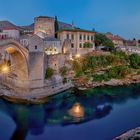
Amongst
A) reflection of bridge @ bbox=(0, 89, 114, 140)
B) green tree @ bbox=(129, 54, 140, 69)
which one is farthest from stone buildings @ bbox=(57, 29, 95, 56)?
reflection of bridge @ bbox=(0, 89, 114, 140)

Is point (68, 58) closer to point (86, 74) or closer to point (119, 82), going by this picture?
point (86, 74)

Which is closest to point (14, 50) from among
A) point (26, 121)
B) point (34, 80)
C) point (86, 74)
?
point (34, 80)

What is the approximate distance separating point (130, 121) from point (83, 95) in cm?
762

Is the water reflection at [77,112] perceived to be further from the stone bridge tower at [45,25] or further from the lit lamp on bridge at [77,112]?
the stone bridge tower at [45,25]

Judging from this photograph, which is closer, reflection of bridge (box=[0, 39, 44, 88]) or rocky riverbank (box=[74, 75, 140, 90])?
reflection of bridge (box=[0, 39, 44, 88])

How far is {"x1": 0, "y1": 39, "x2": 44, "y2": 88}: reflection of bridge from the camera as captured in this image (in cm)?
2208

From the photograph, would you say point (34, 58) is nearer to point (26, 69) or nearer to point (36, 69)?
point (36, 69)

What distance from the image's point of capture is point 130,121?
16.6 metres

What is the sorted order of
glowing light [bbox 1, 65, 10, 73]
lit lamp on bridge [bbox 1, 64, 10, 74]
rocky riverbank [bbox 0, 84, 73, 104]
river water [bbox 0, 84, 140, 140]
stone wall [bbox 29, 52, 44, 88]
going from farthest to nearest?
glowing light [bbox 1, 65, 10, 73], lit lamp on bridge [bbox 1, 64, 10, 74], stone wall [bbox 29, 52, 44, 88], rocky riverbank [bbox 0, 84, 73, 104], river water [bbox 0, 84, 140, 140]

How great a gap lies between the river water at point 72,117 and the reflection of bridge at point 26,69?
257 centimetres

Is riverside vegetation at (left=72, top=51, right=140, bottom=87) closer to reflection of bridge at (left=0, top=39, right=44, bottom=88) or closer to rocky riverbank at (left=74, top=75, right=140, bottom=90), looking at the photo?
rocky riverbank at (left=74, top=75, right=140, bottom=90)

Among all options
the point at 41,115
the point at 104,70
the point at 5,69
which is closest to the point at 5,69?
the point at 5,69

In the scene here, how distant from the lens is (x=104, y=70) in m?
30.0

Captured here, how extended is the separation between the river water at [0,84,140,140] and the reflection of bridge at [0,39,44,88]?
257 cm
